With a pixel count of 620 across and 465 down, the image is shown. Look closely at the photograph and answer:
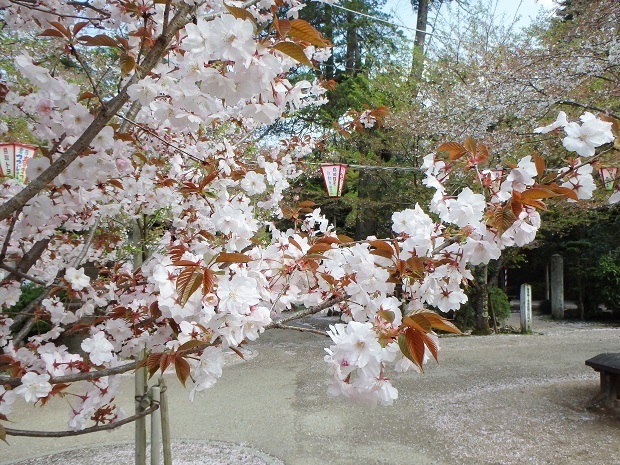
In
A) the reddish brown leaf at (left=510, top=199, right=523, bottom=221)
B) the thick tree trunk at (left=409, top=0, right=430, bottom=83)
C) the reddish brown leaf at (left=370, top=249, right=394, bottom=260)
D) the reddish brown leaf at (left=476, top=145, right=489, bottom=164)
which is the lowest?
the reddish brown leaf at (left=370, top=249, right=394, bottom=260)

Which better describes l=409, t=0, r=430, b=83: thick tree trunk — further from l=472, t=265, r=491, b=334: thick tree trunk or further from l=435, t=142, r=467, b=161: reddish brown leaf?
l=435, t=142, r=467, b=161: reddish brown leaf

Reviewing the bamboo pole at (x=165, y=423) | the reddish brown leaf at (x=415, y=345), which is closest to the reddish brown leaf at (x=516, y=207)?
the reddish brown leaf at (x=415, y=345)

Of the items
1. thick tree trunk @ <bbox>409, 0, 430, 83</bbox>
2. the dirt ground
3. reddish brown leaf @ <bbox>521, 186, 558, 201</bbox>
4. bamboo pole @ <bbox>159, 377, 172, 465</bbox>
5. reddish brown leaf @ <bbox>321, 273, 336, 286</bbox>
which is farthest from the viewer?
thick tree trunk @ <bbox>409, 0, 430, 83</bbox>

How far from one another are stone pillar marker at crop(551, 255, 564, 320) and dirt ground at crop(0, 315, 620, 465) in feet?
18.4

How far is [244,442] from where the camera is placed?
3613 mm

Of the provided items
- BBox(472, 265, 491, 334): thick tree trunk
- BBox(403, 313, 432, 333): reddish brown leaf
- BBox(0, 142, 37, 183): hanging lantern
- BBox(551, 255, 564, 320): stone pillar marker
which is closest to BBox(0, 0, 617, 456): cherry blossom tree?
BBox(403, 313, 432, 333): reddish brown leaf

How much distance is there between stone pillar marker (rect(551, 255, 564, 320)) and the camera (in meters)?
11.2

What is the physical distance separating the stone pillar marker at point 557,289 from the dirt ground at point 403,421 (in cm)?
560

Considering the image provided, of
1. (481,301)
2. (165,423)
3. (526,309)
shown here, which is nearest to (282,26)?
(165,423)

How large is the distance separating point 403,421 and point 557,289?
9.03 metres

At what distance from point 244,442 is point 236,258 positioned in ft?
10.2

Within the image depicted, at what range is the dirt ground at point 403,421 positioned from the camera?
330 cm

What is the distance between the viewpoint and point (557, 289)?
1133 cm

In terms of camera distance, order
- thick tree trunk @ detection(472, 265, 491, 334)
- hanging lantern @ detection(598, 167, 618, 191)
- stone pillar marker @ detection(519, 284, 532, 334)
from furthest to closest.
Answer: stone pillar marker @ detection(519, 284, 532, 334)
thick tree trunk @ detection(472, 265, 491, 334)
hanging lantern @ detection(598, 167, 618, 191)
